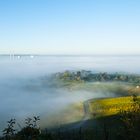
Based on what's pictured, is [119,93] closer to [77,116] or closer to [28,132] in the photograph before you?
[77,116]

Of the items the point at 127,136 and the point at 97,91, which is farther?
the point at 97,91

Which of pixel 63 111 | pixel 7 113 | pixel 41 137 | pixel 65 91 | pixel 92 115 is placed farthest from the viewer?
pixel 65 91

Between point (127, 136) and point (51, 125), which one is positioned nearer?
point (127, 136)

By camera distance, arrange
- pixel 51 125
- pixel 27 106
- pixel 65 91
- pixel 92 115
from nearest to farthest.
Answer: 1. pixel 51 125
2. pixel 92 115
3. pixel 27 106
4. pixel 65 91

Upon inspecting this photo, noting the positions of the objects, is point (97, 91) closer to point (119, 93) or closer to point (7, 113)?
point (119, 93)

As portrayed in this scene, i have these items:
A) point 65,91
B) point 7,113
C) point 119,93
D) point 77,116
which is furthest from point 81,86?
point 77,116

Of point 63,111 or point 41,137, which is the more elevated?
point 41,137

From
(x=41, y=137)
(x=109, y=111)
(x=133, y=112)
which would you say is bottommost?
(x=109, y=111)

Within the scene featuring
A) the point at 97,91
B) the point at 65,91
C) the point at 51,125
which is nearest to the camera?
the point at 51,125

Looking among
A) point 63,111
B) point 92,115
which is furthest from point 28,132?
point 63,111
